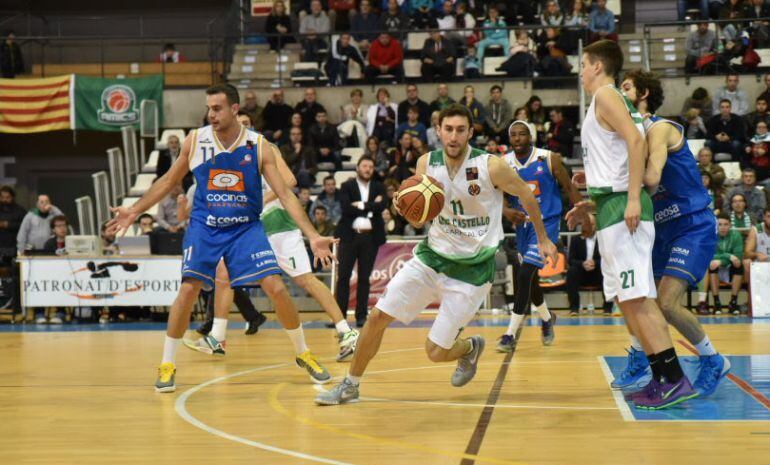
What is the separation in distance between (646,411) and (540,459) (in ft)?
5.07

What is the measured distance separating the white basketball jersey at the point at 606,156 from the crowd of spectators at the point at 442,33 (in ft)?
42.8

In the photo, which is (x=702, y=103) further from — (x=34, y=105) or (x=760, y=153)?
(x=34, y=105)

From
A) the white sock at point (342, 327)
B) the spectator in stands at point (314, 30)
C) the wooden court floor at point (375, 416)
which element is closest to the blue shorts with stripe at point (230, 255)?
the wooden court floor at point (375, 416)

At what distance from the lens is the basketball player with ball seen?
641 centimetres

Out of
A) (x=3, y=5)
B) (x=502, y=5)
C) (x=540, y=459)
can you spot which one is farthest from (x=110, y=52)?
(x=540, y=459)

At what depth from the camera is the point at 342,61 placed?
2009cm

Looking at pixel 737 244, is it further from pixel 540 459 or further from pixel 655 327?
pixel 540 459

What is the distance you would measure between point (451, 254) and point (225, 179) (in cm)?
188

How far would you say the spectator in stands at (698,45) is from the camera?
1900cm

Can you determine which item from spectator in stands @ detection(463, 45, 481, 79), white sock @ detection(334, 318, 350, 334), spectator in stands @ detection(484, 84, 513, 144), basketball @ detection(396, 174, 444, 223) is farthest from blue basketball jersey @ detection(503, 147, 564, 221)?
spectator in stands @ detection(463, 45, 481, 79)

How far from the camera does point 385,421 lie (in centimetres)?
600

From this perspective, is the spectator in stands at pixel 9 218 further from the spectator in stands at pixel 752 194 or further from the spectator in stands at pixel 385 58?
the spectator in stands at pixel 752 194

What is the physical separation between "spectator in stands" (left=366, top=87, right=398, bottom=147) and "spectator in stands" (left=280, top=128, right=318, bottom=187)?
1270 mm

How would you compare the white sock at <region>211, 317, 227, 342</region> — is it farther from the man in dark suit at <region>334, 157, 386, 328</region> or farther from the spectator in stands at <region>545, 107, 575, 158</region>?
the spectator in stands at <region>545, 107, 575, 158</region>
